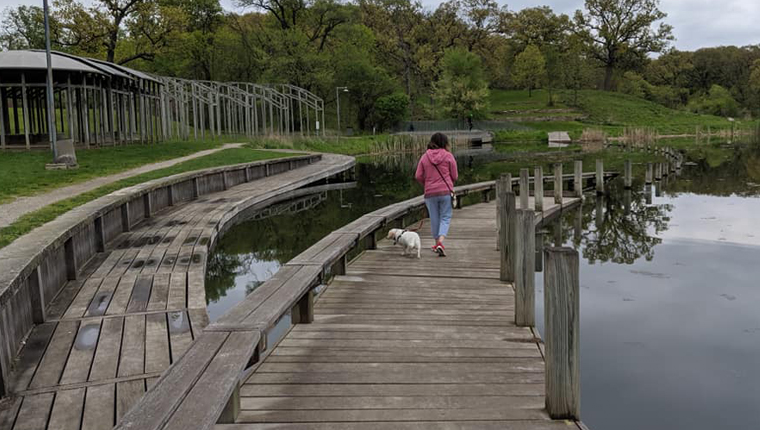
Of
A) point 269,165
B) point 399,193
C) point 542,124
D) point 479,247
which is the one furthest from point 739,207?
point 542,124

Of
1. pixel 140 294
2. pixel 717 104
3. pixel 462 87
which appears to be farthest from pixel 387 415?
pixel 717 104

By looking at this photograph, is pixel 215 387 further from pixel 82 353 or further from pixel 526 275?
pixel 526 275

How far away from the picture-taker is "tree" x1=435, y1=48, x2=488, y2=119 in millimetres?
61531

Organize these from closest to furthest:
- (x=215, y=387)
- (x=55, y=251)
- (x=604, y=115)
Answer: (x=215, y=387), (x=55, y=251), (x=604, y=115)

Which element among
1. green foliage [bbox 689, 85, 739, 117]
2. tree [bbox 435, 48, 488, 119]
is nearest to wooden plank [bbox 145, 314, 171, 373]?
tree [bbox 435, 48, 488, 119]

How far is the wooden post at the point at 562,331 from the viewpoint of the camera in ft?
12.4

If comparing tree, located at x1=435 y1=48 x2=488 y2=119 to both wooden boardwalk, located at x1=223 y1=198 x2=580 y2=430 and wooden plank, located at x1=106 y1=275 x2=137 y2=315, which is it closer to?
wooden boardwalk, located at x1=223 y1=198 x2=580 y2=430

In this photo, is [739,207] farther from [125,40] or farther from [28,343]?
[125,40]

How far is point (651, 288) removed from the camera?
1030 cm

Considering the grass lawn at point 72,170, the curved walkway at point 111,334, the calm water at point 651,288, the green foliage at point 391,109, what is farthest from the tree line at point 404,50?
the curved walkway at point 111,334

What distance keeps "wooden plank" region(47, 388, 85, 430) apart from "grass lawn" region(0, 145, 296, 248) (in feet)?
8.75

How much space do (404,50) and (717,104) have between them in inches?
1443

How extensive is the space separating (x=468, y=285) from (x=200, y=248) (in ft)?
13.7

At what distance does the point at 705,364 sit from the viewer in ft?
23.5
